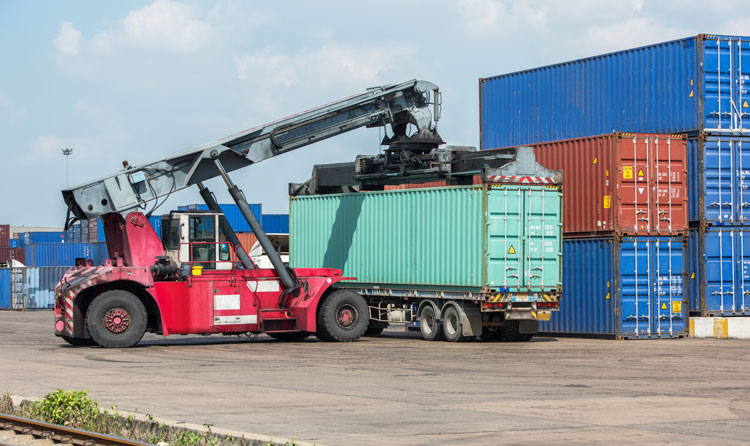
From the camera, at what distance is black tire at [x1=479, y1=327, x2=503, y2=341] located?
2602 centimetres

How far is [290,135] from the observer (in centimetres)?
2664

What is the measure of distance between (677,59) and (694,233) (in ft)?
14.2

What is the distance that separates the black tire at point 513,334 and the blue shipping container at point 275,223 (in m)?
42.9

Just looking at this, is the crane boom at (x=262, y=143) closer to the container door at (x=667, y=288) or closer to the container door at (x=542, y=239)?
the container door at (x=542, y=239)

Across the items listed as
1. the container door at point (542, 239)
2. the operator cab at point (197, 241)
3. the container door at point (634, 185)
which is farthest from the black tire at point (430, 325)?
the container door at point (634, 185)

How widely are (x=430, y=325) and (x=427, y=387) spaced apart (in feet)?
34.7

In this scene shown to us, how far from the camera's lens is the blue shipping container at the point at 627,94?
1035 inches

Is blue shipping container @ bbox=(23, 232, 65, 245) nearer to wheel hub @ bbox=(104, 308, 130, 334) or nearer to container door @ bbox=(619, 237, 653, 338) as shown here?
wheel hub @ bbox=(104, 308, 130, 334)

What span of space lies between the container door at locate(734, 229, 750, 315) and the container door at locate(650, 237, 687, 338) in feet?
5.22

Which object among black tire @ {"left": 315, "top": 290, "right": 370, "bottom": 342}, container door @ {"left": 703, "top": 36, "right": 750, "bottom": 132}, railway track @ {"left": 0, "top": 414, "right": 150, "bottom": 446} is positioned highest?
container door @ {"left": 703, "top": 36, "right": 750, "bottom": 132}

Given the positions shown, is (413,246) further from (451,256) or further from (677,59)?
(677,59)

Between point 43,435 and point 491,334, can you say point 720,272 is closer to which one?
point 491,334


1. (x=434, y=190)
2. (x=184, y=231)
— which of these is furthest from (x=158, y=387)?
(x=434, y=190)

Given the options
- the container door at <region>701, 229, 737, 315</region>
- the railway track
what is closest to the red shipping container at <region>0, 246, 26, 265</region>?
the container door at <region>701, 229, 737, 315</region>
